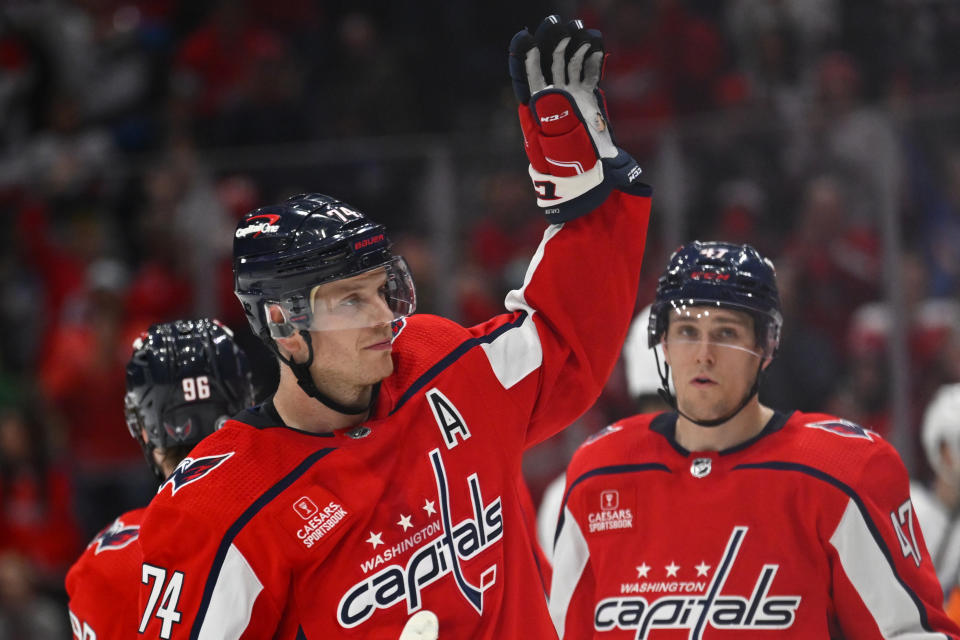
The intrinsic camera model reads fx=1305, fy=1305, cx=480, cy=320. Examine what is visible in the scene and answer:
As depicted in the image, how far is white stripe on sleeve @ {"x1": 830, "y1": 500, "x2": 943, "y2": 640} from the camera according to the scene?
8.33 ft

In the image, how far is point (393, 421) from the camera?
2373mm

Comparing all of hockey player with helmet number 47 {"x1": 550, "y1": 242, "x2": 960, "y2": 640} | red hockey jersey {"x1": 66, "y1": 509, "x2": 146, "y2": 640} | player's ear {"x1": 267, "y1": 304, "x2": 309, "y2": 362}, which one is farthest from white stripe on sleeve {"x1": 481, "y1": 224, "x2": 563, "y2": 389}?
red hockey jersey {"x1": 66, "y1": 509, "x2": 146, "y2": 640}

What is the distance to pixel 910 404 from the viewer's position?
5.27m

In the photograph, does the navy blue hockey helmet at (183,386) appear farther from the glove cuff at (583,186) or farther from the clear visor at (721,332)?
the clear visor at (721,332)

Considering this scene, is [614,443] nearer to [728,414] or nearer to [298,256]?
[728,414]

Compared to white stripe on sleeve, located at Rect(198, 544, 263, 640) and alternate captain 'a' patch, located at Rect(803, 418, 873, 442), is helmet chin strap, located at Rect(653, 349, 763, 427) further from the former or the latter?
white stripe on sleeve, located at Rect(198, 544, 263, 640)

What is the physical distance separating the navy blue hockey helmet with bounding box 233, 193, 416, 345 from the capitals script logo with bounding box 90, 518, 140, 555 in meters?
0.69

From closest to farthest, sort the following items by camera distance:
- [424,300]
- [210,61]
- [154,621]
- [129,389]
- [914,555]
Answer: [154,621] < [914,555] < [129,389] < [424,300] < [210,61]

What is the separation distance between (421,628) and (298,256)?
2.23 ft

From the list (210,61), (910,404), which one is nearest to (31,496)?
(210,61)

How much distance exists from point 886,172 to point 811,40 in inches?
75.9

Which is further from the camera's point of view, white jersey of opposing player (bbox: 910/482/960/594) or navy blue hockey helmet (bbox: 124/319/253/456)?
white jersey of opposing player (bbox: 910/482/960/594)

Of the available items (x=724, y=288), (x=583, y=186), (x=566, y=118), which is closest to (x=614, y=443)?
(x=724, y=288)

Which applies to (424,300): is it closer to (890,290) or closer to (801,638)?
(890,290)
